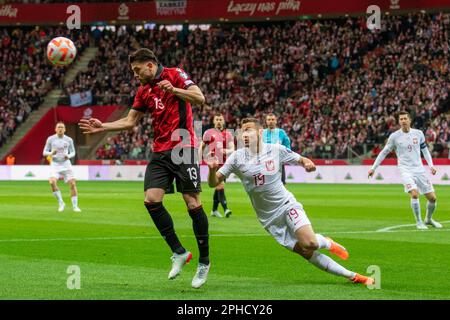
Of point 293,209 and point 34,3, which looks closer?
point 293,209

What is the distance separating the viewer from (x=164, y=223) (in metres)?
9.97

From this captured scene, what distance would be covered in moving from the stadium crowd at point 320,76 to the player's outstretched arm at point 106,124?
90.9ft

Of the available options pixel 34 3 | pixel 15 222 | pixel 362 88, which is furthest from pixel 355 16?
pixel 15 222

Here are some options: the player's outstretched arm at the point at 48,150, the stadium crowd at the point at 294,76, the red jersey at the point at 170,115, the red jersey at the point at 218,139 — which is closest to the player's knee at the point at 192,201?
the red jersey at the point at 170,115

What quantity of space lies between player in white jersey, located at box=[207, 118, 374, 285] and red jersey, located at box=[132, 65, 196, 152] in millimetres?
650

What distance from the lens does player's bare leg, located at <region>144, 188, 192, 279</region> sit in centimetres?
987

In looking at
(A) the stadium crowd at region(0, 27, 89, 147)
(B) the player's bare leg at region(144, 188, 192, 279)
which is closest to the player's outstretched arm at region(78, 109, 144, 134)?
(B) the player's bare leg at region(144, 188, 192, 279)

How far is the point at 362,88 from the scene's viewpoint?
46.1 metres

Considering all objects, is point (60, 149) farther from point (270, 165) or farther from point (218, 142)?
point (270, 165)

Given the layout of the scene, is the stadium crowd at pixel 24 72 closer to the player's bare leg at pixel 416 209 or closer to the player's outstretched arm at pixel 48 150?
the player's outstretched arm at pixel 48 150

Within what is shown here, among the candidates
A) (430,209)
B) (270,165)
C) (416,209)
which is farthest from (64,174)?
(270,165)
